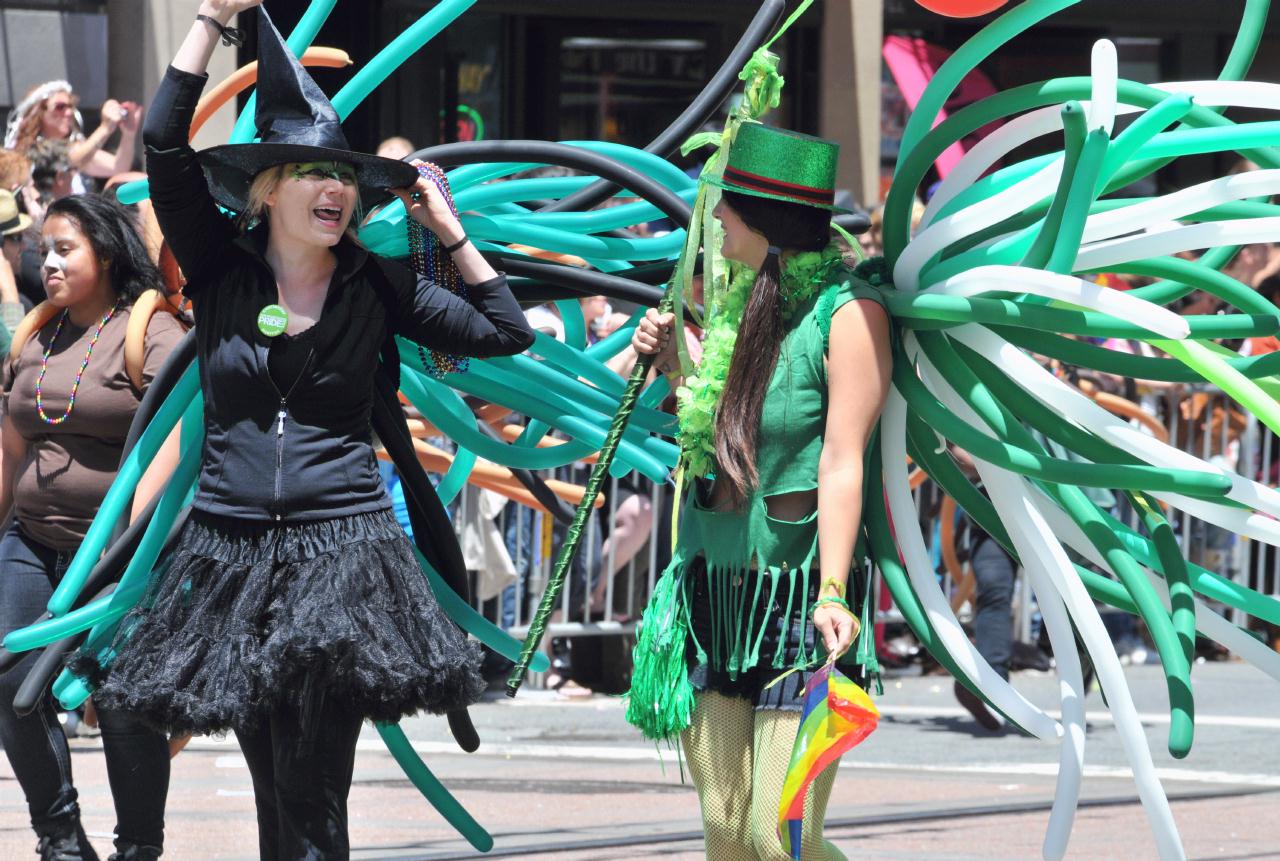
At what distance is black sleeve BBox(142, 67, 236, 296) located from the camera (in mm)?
4047

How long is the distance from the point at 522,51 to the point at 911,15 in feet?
8.76

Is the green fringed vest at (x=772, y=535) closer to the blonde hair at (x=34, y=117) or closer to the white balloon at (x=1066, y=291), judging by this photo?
the white balloon at (x=1066, y=291)

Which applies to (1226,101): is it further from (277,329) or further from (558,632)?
(558,632)

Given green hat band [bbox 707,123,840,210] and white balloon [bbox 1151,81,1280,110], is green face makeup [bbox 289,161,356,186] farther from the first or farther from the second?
white balloon [bbox 1151,81,1280,110]

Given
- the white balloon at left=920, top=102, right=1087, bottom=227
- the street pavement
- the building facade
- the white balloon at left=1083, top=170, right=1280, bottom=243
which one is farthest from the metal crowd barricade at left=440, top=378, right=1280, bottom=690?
the white balloon at left=1083, top=170, right=1280, bottom=243

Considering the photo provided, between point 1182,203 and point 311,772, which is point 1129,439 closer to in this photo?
point 1182,203

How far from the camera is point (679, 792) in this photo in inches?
278

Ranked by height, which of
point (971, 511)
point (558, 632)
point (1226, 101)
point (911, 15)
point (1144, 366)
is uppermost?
point (911, 15)

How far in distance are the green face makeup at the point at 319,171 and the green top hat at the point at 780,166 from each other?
30.7 inches

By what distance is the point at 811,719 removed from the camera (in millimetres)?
3717

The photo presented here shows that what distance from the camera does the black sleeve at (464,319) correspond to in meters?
4.20

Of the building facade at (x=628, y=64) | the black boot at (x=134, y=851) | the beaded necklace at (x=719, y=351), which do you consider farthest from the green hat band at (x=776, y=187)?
the building facade at (x=628, y=64)

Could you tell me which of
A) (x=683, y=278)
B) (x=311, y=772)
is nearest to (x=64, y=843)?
(x=311, y=772)

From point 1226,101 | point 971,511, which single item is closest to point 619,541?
point 971,511
